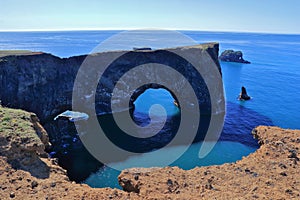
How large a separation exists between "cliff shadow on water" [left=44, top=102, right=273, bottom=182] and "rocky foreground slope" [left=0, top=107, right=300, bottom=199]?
1551 cm

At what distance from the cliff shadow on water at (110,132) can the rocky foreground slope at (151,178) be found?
1551 centimetres

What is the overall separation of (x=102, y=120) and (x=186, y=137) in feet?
55.8

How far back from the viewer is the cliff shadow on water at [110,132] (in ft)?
119

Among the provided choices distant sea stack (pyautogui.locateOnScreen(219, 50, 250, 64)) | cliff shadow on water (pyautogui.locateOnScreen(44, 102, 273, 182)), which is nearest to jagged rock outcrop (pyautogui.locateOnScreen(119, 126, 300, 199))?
cliff shadow on water (pyautogui.locateOnScreen(44, 102, 273, 182))

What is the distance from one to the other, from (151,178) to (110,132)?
1205 inches

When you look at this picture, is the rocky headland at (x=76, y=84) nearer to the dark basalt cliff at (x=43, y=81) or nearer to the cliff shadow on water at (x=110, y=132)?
the dark basalt cliff at (x=43, y=81)

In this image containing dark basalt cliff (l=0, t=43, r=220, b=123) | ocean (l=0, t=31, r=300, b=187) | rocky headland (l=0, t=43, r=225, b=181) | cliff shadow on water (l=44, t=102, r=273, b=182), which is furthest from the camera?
dark basalt cliff (l=0, t=43, r=220, b=123)

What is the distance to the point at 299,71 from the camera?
110062 mm

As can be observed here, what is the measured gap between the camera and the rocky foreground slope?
51.0 feet

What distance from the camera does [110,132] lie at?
4738 centimetres

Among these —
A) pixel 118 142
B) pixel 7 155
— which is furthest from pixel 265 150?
pixel 118 142

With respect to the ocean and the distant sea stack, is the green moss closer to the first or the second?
the ocean

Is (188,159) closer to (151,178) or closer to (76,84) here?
(151,178)

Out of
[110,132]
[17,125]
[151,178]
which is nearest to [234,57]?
[110,132]
